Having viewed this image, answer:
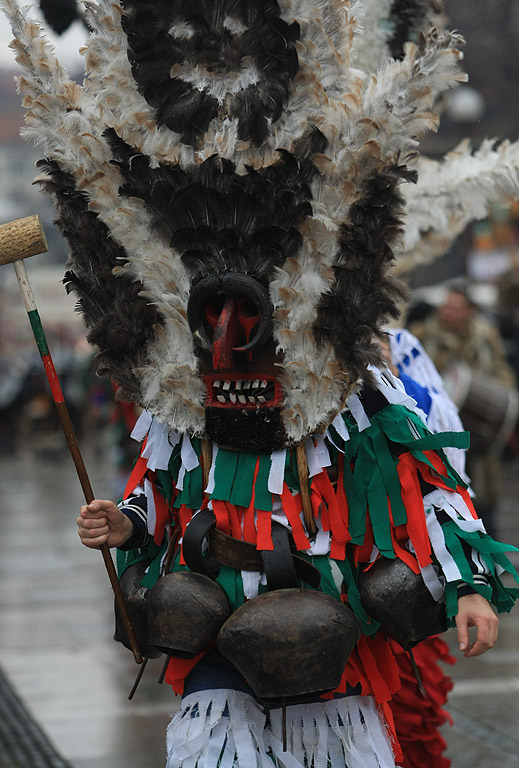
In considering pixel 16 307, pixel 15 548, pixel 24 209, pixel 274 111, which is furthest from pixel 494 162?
pixel 16 307

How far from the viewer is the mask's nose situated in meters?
2.82

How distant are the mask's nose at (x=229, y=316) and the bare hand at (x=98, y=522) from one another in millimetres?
453

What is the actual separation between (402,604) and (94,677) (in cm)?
325

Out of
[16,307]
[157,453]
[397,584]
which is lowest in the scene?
[397,584]

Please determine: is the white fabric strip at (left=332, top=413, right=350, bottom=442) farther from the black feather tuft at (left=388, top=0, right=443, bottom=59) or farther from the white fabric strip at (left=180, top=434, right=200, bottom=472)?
the black feather tuft at (left=388, top=0, right=443, bottom=59)

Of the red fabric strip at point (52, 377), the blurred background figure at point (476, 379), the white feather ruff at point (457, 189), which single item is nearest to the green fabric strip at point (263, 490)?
the red fabric strip at point (52, 377)

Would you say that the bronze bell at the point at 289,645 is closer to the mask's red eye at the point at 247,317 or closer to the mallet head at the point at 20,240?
the mask's red eye at the point at 247,317

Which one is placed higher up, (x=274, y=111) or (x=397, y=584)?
(x=274, y=111)

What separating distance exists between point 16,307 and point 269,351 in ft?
139

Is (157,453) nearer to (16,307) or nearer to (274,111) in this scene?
(274,111)

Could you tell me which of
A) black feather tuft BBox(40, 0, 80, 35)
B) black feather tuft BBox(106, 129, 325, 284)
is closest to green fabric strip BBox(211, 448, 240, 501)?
black feather tuft BBox(106, 129, 325, 284)

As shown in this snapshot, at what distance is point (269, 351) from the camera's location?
9.50 feet

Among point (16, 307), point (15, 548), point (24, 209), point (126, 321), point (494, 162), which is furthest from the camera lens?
point (16, 307)

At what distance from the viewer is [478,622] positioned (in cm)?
273
